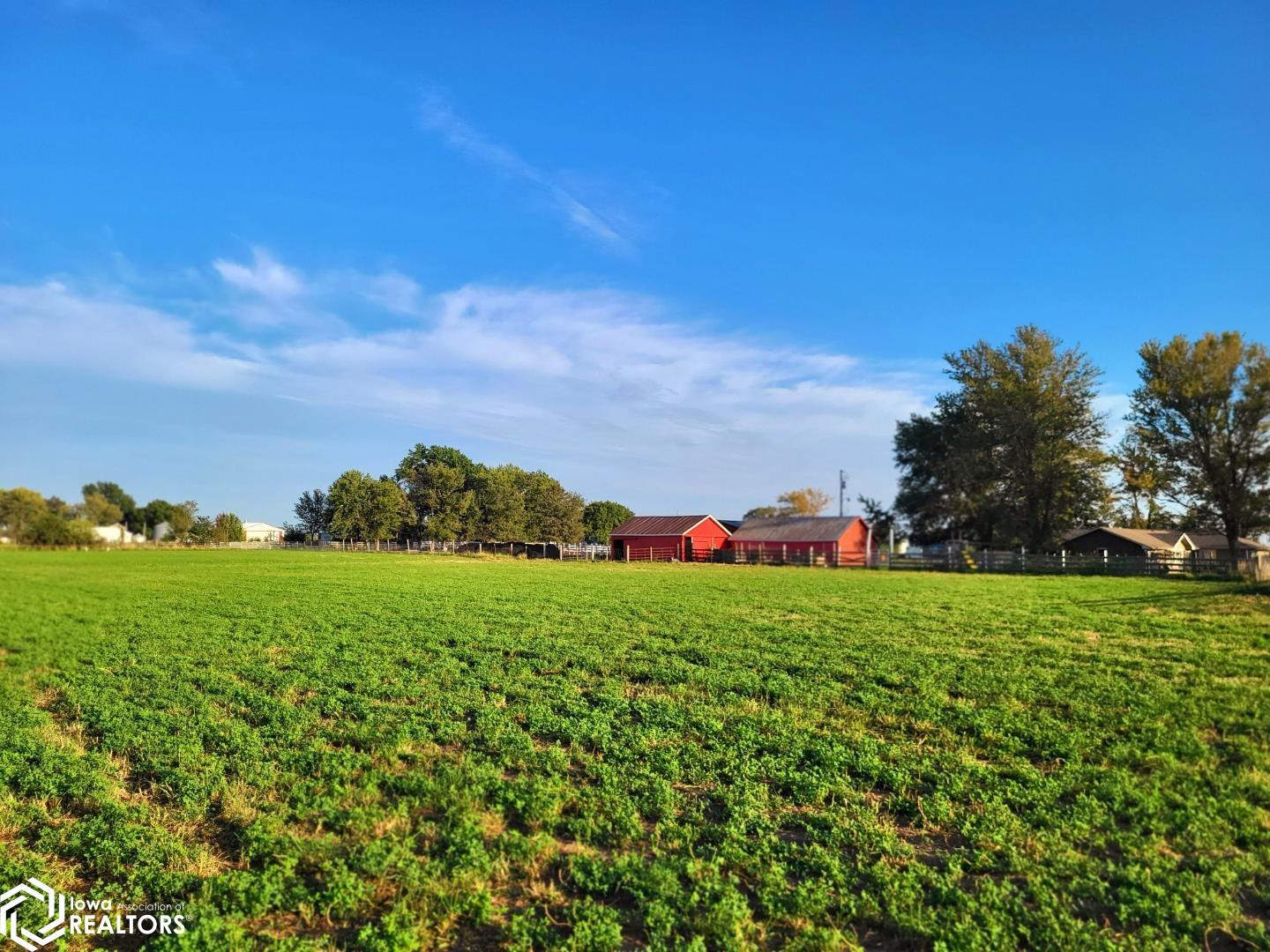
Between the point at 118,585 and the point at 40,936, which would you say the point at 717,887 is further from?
the point at 118,585

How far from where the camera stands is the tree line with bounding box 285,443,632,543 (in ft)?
331

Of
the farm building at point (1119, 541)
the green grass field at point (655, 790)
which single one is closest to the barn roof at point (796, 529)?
the farm building at point (1119, 541)

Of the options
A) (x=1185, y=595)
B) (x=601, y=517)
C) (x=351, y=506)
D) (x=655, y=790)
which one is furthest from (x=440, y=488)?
(x=655, y=790)

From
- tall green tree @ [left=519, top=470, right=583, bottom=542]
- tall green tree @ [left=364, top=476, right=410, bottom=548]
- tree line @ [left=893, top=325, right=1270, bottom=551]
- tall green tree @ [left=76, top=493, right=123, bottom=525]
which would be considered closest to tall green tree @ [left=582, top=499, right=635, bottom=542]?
tall green tree @ [left=519, top=470, right=583, bottom=542]

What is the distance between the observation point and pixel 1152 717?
7.77 m

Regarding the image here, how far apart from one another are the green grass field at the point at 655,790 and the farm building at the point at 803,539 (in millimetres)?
49668

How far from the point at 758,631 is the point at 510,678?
6.24 meters

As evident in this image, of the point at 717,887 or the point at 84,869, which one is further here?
the point at 84,869

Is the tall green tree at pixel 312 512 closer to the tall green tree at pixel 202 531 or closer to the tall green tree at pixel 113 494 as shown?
the tall green tree at pixel 202 531

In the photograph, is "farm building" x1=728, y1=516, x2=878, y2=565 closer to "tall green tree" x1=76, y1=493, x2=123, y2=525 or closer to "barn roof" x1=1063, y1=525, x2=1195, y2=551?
"barn roof" x1=1063, y1=525, x2=1195, y2=551

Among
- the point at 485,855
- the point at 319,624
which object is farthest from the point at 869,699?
the point at 319,624

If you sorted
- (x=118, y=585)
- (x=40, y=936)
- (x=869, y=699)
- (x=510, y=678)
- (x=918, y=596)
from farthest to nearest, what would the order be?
(x=118, y=585) → (x=918, y=596) → (x=510, y=678) → (x=869, y=699) → (x=40, y=936)

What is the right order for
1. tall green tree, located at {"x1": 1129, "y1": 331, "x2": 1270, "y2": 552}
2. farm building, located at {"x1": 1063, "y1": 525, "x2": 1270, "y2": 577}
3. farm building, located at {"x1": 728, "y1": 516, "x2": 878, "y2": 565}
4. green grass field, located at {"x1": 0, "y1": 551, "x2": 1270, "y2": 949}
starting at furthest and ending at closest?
farm building, located at {"x1": 728, "y1": 516, "x2": 878, "y2": 565} → farm building, located at {"x1": 1063, "y1": 525, "x2": 1270, "y2": 577} → tall green tree, located at {"x1": 1129, "y1": 331, "x2": 1270, "y2": 552} → green grass field, located at {"x1": 0, "y1": 551, "x2": 1270, "y2": 949}

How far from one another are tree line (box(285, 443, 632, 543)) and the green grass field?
291 feet
